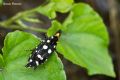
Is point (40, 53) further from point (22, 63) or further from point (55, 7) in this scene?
point (55, 7)

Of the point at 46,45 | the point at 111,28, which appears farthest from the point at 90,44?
the point at 111,28

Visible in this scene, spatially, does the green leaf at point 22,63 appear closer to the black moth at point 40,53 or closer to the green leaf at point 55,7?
the black moth at point 40,53

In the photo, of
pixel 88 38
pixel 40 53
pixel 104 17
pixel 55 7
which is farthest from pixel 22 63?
pixel 104 17

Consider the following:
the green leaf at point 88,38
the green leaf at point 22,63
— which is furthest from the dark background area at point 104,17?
the green leaf at point 22,63

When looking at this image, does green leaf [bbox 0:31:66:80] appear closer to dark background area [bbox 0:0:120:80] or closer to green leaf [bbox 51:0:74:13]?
green leaf [bbox 51:0:74:13]

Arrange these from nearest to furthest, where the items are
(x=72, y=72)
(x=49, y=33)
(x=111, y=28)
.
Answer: (x=49, y=33)
(x=72, y=72)
(x=111, y=28)

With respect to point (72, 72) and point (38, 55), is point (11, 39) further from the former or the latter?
point (72, 72)
